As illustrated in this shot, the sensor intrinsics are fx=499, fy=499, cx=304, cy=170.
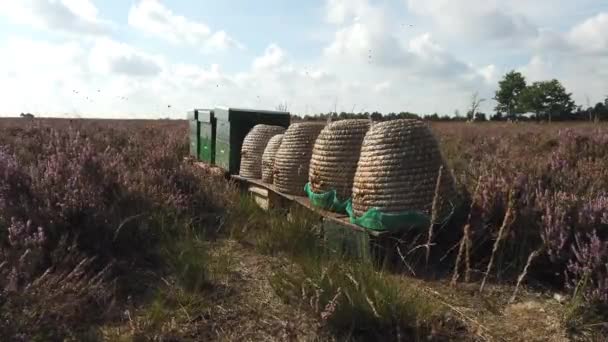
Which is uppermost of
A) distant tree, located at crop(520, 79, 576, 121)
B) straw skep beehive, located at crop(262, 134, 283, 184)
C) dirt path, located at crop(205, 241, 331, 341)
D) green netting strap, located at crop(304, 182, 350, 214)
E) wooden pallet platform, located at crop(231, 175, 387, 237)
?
distant tree, located at crop(520, 79, 576, 121)

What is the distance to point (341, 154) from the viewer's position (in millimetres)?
4262

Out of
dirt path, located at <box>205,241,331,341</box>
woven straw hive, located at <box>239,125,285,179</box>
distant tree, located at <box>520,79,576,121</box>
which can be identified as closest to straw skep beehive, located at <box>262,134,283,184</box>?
woven straw hive, located at <box>239,125,285,179</box>

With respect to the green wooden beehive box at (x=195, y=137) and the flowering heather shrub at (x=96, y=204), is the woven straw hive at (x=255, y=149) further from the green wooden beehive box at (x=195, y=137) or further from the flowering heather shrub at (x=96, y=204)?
the green wooden beehive box at (x=195, y=137)

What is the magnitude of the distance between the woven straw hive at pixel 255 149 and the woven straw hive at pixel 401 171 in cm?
256

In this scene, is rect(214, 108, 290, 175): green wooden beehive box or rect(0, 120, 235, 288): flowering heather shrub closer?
rect(0, 120, 235, 288): flowering heather shrub

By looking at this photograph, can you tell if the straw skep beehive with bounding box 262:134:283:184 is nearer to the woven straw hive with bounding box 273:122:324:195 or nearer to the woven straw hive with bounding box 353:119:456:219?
the woven straw hive with bounding box 273:122:324:195

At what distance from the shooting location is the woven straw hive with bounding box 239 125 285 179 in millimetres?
6164

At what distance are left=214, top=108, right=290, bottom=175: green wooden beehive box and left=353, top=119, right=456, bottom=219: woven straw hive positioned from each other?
133 inches

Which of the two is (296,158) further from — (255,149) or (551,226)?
(551,226)

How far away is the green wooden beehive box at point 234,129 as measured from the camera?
6.84m

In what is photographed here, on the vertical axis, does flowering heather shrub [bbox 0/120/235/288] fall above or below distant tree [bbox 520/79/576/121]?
below

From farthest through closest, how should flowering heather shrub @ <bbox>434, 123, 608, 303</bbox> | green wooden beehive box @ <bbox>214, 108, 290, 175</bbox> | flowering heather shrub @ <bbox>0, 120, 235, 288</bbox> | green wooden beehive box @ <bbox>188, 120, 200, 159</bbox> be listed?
green wooden beehive box @ <bbox>188, 120, 200, 159</bbox> → green wooden beehive box @ <bbox>214, 108, 290, 175</bbox> → flowering heather shrub @ <bbox>0, 120, 235, 288</bbox> → flowering heather shrub @ <bbox>434, 123, 608, 303</bbox>

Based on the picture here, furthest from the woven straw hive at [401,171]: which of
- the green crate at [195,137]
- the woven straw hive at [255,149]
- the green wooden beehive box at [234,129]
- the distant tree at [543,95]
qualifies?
the distant tree at [543,95]

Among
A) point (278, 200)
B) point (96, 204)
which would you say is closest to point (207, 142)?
point (278, 200)
